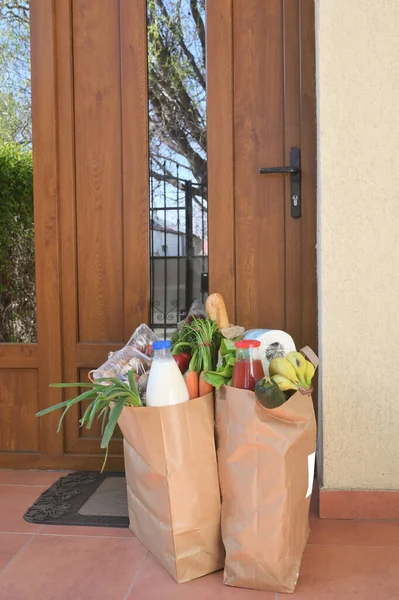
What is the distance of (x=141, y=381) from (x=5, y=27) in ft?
5.77

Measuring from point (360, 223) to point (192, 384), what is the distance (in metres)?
0.81

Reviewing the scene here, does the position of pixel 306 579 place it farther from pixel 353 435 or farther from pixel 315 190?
pixel 315 190

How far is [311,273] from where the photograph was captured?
2486 millimetres

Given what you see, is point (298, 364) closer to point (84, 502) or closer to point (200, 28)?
point (84, 502)

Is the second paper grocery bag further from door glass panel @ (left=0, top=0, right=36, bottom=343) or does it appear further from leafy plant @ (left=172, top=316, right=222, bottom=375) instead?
door glass panel @ (left=0, top=0, right=36, bottom=343)

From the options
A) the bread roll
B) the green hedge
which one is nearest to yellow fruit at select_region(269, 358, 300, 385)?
the bread roll

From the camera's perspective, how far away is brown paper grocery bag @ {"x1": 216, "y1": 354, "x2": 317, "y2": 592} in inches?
64.3

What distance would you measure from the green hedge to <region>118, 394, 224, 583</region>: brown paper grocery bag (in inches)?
45.4

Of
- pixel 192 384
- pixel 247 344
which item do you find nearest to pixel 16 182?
pixel 192 384

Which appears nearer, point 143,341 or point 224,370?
point 224,370

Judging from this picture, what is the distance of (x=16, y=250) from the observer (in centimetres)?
273

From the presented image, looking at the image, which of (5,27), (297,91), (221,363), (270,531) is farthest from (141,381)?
(5,27)

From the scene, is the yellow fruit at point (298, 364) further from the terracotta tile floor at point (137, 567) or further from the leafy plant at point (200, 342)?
the terracotta tile floor at point (137, 567)

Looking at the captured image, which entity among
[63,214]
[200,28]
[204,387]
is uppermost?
[200,28]
